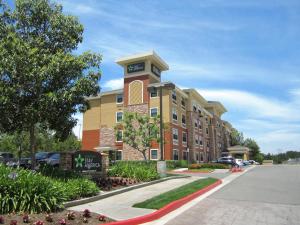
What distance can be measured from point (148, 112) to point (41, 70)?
120ft

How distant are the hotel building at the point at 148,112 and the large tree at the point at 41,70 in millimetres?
29836

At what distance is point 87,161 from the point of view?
18.6 m

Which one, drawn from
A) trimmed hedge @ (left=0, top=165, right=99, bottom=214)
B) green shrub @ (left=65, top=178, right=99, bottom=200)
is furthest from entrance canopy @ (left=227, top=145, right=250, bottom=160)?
trimmed hedge @ (left=0, top=165, right=99, bottom=214)

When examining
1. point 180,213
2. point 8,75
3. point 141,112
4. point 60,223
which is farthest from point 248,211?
point 141,112

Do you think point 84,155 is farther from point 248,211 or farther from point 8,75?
point 248,211

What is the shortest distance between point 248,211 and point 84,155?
8.58m

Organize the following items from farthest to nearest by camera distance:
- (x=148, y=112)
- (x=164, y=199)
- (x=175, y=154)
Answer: (x=175, y=154)
(x=148, y=112)
(x=164, y=199)

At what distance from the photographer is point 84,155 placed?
60.7 ft

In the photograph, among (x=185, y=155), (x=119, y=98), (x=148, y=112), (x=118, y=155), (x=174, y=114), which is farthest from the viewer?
(x=119, y=98)

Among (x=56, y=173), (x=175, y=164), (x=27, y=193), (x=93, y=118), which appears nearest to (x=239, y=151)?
(x=93, y=118)

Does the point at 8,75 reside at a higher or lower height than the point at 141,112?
lower

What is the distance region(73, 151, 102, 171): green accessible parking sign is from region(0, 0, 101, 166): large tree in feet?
4.84

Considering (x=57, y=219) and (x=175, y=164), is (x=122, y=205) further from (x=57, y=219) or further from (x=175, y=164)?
(x=175, y=164)

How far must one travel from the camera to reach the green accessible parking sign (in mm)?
17984
